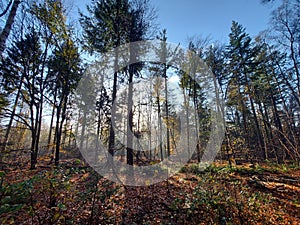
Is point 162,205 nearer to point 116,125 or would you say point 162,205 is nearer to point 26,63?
point 116,125

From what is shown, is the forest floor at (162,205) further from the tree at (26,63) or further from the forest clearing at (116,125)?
the tree at (26,63)

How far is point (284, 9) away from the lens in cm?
671

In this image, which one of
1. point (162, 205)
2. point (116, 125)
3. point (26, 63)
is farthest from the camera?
point (116, 125)

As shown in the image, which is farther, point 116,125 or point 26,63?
point 116,125

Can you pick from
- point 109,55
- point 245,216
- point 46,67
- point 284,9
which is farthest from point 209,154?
point 46,67

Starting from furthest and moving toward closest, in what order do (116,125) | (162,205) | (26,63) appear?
(116,125), (26,63), (162,205)

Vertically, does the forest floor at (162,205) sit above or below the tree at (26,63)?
below

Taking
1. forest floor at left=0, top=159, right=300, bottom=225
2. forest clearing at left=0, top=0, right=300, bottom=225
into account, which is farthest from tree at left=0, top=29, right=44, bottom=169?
forest floor at left=0, top=159, right=300, bottom=225

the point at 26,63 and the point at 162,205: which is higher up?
the point at 26,63

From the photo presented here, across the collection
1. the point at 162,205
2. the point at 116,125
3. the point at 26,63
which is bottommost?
the point at 162,205

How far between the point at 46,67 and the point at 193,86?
33.2 ft

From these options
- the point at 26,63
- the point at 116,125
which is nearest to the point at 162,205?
the point at 116,125

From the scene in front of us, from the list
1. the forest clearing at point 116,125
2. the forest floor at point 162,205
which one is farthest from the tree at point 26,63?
the forest floor at point 162,205

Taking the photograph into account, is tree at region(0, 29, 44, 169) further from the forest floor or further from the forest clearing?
the forest floor
